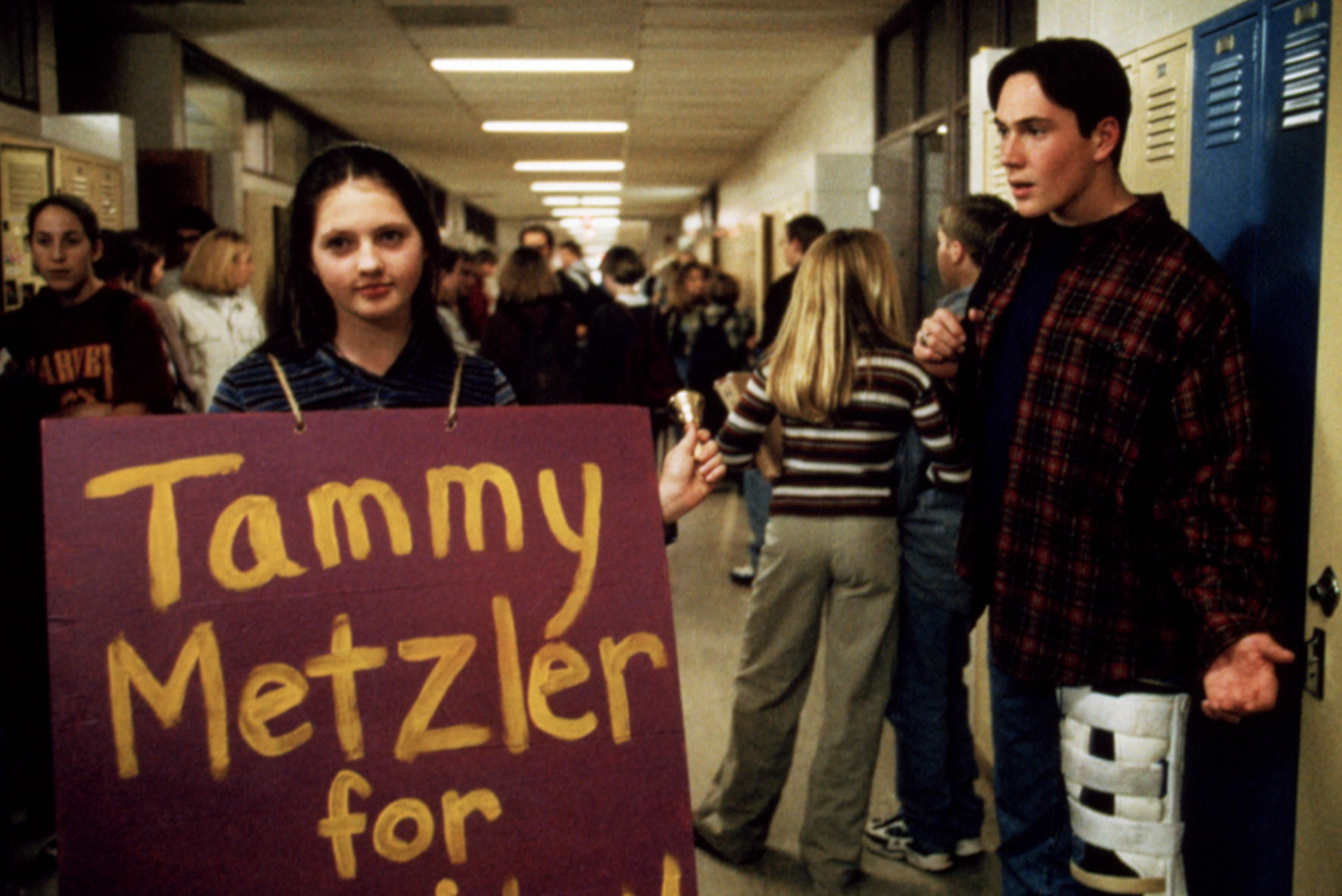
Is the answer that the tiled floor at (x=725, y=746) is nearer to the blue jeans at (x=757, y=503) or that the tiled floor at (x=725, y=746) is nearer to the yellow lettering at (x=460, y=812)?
the blue jeans at (x=757, y=503)

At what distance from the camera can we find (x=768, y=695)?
8.38ft

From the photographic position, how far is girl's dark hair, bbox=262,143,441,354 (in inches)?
53.4

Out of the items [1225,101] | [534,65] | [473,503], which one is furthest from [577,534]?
Result: [534,65]

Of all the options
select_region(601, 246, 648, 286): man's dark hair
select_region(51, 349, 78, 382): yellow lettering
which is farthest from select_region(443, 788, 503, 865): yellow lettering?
select_region(601, 246, 648, 286): man's dark hair

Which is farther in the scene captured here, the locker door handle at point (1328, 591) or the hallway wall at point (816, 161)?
the hallway wall at point (816, 161)

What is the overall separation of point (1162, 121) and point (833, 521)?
105cm

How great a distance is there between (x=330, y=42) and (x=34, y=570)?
5.40 m

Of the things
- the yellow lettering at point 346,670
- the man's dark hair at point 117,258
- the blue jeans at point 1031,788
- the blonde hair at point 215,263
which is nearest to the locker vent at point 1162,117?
the blue jeans at point 1031,788

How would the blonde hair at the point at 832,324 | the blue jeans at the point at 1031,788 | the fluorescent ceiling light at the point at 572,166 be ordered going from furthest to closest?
the fluorescent ceiling light at the point at 572,166 → the blonde hair at the point at 832,324 → the blue jeans at the point at 1031,788

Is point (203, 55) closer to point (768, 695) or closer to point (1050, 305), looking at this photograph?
point (768, 695)

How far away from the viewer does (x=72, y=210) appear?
112 inches

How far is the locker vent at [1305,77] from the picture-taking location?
1.63 meters

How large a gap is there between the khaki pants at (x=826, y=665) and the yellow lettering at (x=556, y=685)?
1.36 metres

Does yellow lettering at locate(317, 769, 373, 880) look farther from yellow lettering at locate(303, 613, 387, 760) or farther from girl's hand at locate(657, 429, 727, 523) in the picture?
girl's hand at locate(657, 429, 727, 523)
